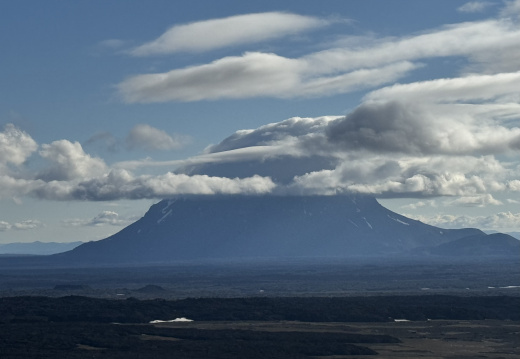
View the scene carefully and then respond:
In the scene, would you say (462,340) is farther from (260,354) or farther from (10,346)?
(10,346)

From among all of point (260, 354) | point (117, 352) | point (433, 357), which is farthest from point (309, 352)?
point (117, 352)

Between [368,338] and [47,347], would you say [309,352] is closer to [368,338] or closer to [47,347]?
[368,338]

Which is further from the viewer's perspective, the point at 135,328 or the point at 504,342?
the point at 135,328

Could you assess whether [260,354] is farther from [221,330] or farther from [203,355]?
[221,330]

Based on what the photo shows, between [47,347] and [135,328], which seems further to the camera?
[135,328]

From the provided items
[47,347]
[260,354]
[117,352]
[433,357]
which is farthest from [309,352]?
[47,347]

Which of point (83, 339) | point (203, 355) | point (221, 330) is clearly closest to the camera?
point (203, 355)

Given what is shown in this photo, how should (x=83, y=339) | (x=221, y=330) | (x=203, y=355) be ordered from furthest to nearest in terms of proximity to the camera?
(x=221, y=330)
(x=83, y=339)
(x=203, y=355)
